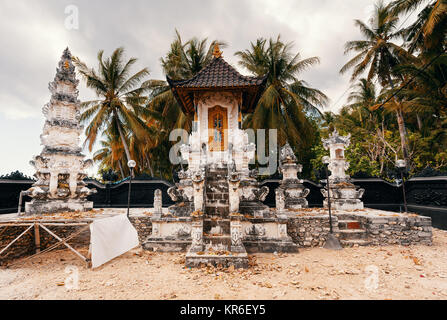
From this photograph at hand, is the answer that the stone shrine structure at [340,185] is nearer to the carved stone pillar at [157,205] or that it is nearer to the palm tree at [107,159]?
the carved stone pillar at [157,205]

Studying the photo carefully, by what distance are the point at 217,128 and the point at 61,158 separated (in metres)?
7.39

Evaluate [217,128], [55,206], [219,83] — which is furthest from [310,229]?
[55,206]

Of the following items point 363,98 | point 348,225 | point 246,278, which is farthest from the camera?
point 363,98

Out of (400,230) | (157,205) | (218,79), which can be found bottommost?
(400,230)

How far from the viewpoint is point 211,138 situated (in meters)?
8.73

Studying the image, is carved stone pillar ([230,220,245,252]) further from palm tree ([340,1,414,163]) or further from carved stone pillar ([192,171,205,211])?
palm tree ([340,1,414,163])

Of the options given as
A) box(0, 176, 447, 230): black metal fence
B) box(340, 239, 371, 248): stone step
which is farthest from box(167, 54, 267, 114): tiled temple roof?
box(340, 239, 371, 248): stone step

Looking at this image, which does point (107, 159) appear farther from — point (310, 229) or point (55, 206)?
point (310, 229)

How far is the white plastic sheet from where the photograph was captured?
17.3 ft

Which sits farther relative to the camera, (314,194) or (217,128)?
(314,194)

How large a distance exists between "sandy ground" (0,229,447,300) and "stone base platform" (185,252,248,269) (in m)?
0.18

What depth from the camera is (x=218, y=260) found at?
501cm

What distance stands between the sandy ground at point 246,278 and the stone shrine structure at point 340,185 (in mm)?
3641
